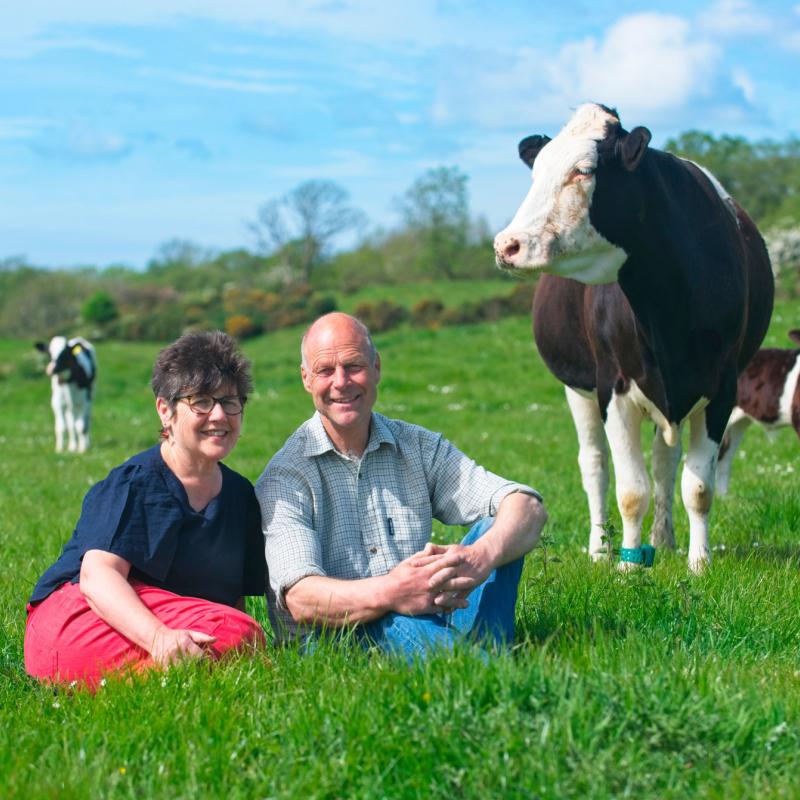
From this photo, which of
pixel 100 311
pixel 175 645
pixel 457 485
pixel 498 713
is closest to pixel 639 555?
pixel 457 485

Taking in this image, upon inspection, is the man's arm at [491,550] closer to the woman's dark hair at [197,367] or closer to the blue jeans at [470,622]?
the blue jeans at [470,622]

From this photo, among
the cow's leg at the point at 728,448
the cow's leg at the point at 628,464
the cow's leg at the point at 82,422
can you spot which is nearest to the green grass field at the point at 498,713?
the cow's leg at the point at 628,464

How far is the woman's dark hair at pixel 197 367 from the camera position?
4.72 meters

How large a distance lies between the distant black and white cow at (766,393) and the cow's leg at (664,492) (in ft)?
12.2

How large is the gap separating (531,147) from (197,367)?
97.8 inches

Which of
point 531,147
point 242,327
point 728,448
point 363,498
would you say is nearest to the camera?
point 363,498

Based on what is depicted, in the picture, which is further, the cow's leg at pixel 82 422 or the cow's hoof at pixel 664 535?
the cow's leg at pixel 82 422

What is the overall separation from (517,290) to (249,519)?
39455 millimetres

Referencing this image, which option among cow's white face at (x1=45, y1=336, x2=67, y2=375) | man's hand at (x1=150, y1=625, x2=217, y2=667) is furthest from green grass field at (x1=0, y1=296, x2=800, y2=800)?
cow's white face at (x1=45, y1=336, x2=67, y2=375)

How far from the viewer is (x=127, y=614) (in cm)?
439

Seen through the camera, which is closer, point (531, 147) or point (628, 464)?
point (531, 147)

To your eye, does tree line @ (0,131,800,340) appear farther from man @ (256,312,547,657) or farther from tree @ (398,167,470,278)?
man @ (256,312,547,657)

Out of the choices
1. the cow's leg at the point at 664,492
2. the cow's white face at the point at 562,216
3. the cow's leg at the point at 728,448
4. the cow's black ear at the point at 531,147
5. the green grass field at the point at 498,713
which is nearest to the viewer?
the green grass field at the point at 498,713

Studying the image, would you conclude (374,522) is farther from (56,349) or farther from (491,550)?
(56,349)
